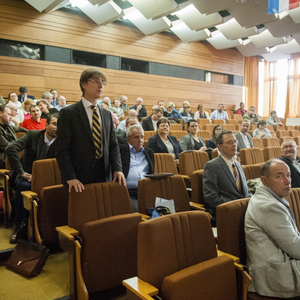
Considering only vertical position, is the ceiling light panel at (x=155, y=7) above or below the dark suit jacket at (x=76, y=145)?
above

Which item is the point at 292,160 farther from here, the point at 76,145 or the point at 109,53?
the point at 109,53

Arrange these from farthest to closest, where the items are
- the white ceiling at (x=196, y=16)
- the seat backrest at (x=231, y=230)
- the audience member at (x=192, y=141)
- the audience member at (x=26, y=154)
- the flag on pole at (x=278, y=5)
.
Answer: the white ceiling at (x=196, y=16) < the flag on pole at (x=278, y=5) < the audience member at (x=192, y=141) < the audience member at (x=26, y=154) < the seat backrest at (x=231, y=230)

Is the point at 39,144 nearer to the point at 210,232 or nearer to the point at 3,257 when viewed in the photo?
the point at 3,257

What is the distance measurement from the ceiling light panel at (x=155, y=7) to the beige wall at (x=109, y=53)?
0.94 meters

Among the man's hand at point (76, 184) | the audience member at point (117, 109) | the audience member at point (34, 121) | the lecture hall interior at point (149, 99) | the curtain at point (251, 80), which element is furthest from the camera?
the curtain at point (251, 80)

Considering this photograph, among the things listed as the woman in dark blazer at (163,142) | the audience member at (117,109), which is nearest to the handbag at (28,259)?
the woman in dark blazer at (163,142)

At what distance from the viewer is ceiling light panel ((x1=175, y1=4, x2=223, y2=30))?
4.92 m

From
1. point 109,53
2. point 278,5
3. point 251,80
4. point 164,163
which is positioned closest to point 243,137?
point 164,163

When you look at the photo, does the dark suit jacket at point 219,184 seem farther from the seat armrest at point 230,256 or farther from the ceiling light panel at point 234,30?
the ceiling light panel at point 234,30

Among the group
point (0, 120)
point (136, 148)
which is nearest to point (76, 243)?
point (136, 148)

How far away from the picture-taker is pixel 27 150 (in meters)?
1.70

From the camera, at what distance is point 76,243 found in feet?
3.26

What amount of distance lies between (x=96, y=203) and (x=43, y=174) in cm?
48

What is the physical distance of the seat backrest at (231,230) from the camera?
0.97m
